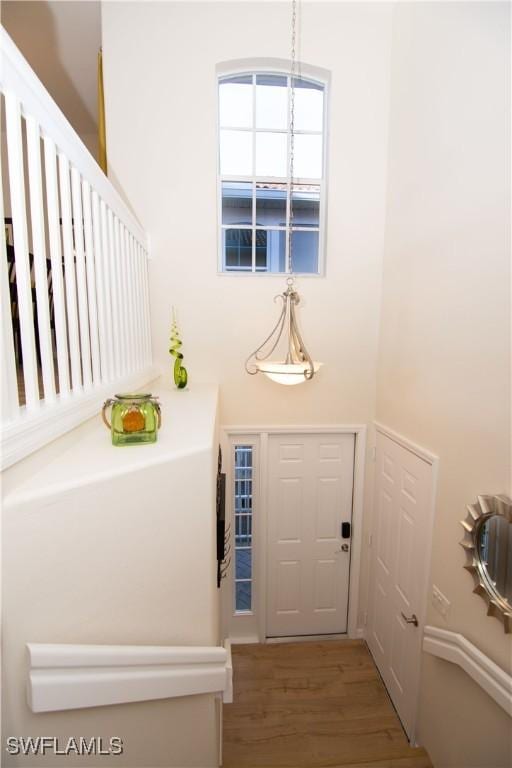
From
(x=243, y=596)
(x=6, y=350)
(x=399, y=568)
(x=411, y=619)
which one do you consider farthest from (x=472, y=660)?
(x=6, y=350)

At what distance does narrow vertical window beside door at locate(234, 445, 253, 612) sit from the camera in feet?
11.2

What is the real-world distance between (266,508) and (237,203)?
9.73 ft

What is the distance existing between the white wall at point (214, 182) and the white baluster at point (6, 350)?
218 centimetres

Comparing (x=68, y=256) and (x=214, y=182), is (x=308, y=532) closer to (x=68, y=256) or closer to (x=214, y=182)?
(x=68, y=256)

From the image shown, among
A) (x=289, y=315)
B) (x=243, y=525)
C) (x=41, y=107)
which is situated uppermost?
(x=41, y=107)

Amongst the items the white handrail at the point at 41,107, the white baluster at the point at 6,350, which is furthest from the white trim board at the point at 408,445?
the white handrail at the point at 41,107

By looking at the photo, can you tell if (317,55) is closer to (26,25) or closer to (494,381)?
(26,25)

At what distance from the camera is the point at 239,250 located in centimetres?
323

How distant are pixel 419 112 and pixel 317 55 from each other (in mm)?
1163

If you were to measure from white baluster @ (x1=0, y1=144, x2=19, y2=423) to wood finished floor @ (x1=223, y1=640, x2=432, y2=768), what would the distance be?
2942 millimetres

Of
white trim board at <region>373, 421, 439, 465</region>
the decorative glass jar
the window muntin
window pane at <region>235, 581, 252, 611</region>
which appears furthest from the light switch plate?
the window muntin

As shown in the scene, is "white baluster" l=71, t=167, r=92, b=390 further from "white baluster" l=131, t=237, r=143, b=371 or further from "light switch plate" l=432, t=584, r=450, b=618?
"light switch plate" l=432, t=584, r=450, b=618

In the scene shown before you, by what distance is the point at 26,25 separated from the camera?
298 centimetres

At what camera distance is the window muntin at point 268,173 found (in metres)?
3.08
